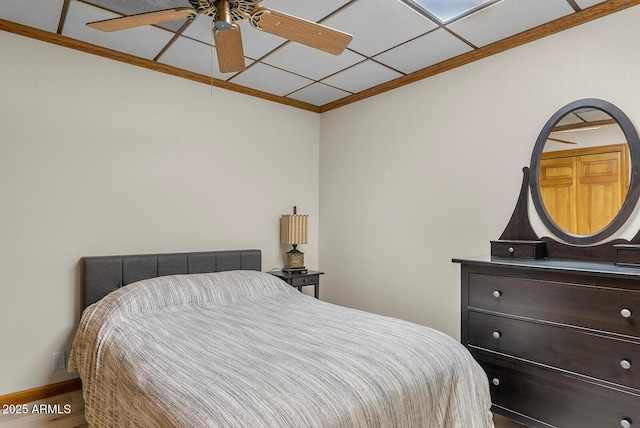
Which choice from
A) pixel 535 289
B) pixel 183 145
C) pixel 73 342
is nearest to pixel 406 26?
pixel 535 289

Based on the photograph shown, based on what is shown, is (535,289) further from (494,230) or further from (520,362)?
(494,230)

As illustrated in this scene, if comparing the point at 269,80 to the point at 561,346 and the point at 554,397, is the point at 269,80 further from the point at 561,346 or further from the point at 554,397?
the point at 554,397

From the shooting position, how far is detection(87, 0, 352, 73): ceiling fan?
1.77 metres

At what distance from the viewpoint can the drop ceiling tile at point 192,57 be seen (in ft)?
9.12

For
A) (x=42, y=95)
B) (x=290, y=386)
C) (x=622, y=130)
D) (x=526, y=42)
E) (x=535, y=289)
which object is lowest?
(x=290, y=386)

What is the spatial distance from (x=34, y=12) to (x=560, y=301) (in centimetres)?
351

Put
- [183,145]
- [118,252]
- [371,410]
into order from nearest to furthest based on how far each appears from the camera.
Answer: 1. [371,410]
2. [118,252]
3. [183,145]

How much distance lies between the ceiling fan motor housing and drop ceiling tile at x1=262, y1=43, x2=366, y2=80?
939mm

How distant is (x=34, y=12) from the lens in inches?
92.9

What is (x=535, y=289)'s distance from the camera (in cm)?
202

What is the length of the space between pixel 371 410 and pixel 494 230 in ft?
5.88

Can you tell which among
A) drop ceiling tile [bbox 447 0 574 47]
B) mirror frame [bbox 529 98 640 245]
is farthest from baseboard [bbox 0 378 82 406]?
drop ceiling tile [bbox 447 0 574 47]

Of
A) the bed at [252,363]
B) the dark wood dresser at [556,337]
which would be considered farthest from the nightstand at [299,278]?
the dark wood dresser at [556,337]

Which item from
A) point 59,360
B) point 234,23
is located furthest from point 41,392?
point 234,23
